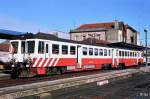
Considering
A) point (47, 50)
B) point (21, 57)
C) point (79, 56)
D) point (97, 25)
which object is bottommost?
point (21, 57)

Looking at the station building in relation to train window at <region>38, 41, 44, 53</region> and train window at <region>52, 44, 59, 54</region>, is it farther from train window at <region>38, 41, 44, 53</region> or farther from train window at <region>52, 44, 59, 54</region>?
train window at <region>38, 41, 44, 53</region>

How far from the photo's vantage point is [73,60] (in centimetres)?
2995

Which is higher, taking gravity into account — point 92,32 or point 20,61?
point 92,32

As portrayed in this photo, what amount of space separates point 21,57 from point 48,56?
83.0 inches

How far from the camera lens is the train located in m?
24.8

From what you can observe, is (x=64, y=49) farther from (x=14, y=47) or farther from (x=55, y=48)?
(x=14, y=47)

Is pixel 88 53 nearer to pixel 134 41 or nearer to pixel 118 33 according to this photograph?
pixel 118 33

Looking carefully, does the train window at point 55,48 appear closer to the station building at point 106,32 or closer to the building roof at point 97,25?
the station building at point 106,32

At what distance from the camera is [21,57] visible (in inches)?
1000

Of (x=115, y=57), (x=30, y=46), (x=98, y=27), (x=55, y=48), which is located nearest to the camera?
(x=30, y=46)

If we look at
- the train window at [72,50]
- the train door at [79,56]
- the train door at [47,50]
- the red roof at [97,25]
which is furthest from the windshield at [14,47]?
the red roof at [97,25]

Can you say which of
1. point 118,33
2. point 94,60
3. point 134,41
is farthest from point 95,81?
point 134,41

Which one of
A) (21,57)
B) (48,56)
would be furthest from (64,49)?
(21,57)

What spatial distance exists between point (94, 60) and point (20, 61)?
1113 centimetres
